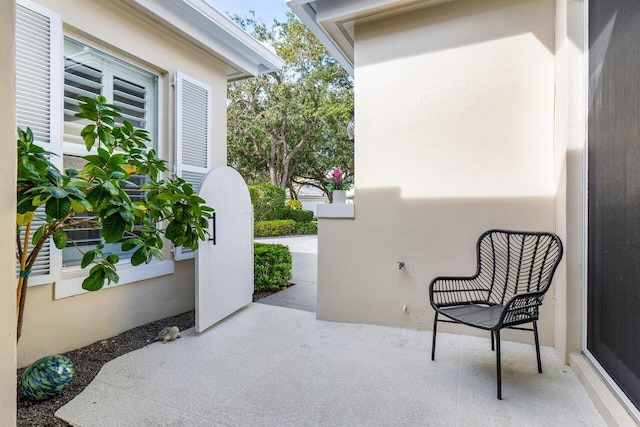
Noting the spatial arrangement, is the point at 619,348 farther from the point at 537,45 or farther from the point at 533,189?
the point at 537,45

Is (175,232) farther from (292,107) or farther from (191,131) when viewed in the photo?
(292,107)

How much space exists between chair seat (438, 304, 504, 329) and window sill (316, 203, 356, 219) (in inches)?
54.6

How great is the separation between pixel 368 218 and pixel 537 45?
6.99 ft

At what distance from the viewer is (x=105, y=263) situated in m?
2.05

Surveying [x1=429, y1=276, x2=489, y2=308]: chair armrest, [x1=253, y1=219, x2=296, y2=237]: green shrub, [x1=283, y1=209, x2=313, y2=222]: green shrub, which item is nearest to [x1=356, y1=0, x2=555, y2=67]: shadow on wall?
[x1=429, y1=276, x2=489, y2=308]: chair armrest

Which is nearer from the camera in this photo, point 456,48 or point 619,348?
point 619,348

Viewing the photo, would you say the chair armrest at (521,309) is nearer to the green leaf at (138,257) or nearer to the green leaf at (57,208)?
the green leaf at (138,257)

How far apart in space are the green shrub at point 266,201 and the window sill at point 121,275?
874 cm

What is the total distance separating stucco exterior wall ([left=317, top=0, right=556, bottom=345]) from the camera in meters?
2.93

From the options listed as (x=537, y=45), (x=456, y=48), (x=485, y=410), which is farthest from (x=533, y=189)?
(x=485, y=410)

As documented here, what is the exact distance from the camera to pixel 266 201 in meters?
12.9

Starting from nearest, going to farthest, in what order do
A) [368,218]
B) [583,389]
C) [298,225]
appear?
[583,389], [368,218], [298,225]

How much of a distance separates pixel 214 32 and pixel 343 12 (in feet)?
5.18

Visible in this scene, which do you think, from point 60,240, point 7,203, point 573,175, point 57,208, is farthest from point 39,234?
point 573,175
